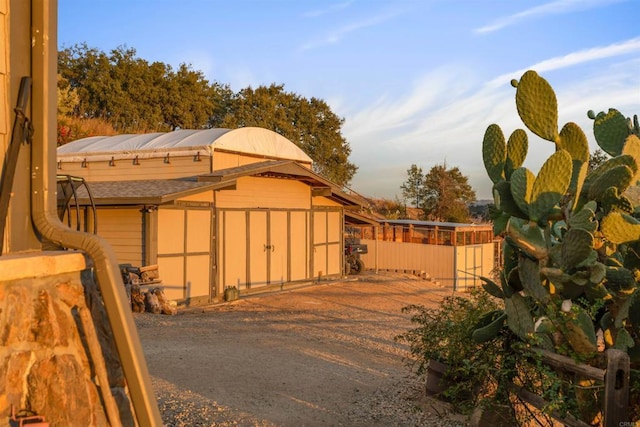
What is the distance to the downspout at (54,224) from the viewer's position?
2871mm

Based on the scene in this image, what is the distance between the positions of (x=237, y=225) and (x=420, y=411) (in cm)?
1036

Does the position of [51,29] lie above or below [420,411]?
above

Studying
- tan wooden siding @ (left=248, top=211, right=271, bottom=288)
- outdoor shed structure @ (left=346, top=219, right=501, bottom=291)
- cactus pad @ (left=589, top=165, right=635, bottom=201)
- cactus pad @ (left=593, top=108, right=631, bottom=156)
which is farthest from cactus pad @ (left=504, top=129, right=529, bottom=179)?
outdoor shed structure @ (left=346, top=219, right=501, bottom=291)

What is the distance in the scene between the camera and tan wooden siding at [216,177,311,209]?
614 inches

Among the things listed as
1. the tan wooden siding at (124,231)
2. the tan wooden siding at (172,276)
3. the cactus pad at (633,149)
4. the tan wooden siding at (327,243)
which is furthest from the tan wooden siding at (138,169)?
Result: the cactus pad at (633,149)

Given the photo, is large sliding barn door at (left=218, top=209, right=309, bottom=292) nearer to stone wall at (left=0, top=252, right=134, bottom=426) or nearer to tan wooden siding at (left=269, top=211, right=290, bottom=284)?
tan wooden siding at (left=269, top=211, right=290, bottom=284)

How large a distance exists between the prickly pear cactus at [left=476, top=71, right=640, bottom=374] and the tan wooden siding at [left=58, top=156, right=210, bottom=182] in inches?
458

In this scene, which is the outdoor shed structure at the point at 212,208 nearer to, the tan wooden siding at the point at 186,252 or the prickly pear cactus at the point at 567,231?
the tan wooden siding at the point at 186,252

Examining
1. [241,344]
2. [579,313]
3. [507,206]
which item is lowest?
[241,344]

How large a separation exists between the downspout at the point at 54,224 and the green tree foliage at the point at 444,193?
38646mm

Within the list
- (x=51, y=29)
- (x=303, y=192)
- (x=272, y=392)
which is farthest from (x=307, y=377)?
(x=303, y=192)

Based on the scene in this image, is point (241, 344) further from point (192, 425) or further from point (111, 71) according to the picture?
point (111, 71)

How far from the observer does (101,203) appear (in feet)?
43.5

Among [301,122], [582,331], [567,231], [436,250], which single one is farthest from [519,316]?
[301,122]
